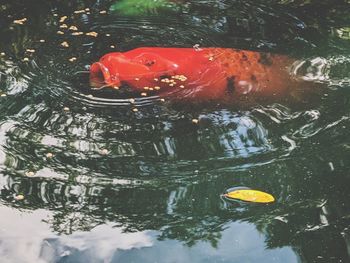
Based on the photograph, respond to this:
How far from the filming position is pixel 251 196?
2.23 metres

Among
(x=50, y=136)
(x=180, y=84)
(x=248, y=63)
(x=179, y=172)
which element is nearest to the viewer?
(x=179, y=172)

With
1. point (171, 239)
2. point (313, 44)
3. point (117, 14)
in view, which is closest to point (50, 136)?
point (171, 239)

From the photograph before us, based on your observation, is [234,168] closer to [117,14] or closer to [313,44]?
[313,44]

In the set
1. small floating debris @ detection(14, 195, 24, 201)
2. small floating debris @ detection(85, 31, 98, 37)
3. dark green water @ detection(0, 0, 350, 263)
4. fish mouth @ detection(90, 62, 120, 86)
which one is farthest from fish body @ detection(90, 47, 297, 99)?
small floating debris @ detection(14, 195, 24, 201)

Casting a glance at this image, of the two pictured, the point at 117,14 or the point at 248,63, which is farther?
the point at 117,14

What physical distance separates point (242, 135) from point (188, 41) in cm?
A: 112

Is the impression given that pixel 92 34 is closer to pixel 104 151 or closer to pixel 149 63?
pixel 149 63

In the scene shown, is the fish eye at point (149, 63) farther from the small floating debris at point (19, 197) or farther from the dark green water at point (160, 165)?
the small floating debris at point (19, 197)

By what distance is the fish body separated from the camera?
2.94 metres

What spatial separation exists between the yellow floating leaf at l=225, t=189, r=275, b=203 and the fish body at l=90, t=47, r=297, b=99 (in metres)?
0.80

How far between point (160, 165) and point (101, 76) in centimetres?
82

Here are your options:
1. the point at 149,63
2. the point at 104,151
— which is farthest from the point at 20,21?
the point at 104,151

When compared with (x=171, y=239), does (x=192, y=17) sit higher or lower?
higher

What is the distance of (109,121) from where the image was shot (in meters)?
2.69
